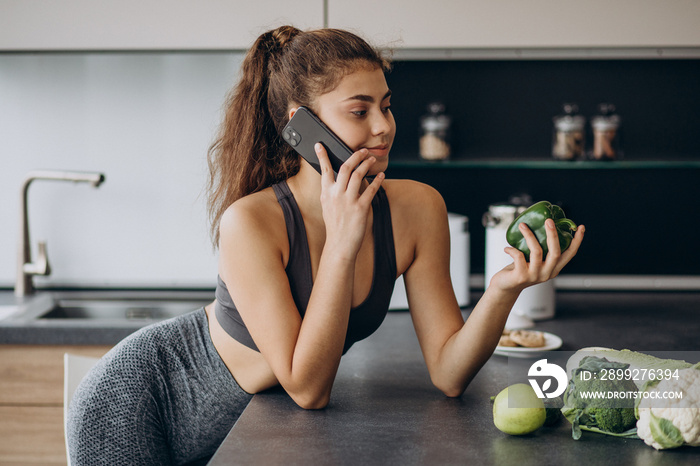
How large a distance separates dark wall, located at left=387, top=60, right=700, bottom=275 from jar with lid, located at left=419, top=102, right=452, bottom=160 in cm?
7

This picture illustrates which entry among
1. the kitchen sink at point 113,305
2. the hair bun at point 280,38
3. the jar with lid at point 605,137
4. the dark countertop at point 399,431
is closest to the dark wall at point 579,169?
the jar with lid at point 605,137

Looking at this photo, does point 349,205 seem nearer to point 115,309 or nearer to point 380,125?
point 380,125

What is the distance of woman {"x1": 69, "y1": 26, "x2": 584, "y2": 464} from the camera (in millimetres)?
1112

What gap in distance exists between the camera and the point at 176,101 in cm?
237

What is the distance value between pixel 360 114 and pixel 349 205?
0.18 metres

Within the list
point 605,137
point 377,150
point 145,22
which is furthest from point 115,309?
point 605,137

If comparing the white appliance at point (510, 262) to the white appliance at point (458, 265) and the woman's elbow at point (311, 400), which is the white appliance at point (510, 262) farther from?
the woman's elbow at point (311, 400)

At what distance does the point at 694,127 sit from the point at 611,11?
0.64 metres

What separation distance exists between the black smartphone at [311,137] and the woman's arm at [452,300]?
246 millimetres

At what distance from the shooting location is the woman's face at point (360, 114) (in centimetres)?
117

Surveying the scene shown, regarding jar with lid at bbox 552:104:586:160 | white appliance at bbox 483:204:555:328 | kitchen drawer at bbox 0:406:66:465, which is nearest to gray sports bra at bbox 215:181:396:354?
white appliance at bbox 483:204:555:328

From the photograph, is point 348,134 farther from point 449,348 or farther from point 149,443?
point 149,443

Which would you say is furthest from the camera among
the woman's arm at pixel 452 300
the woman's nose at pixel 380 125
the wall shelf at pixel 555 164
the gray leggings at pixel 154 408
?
the wall shelf at pixel 555 164

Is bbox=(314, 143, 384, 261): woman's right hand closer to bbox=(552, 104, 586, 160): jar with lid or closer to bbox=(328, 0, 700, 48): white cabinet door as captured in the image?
bbox=(328, 0, 700, 48): white cabinet door
